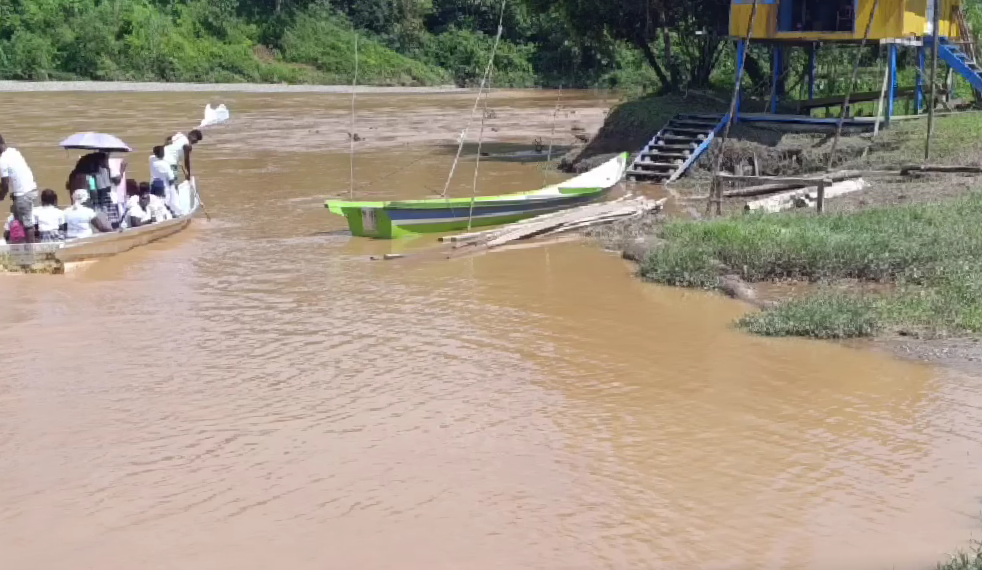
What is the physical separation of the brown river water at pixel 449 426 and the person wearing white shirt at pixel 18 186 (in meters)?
0.68

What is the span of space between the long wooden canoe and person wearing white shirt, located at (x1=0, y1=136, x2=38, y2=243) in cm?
26

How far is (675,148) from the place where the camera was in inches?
773

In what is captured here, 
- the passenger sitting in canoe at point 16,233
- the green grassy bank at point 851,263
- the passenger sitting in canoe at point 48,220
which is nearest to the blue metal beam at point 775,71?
the green grassy bank at point 851,263

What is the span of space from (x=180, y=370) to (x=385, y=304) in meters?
2.64

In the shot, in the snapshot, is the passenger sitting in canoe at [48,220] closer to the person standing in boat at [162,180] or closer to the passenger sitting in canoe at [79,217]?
the passenger sitting in canoe at [79,217]

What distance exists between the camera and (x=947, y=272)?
36.1ft

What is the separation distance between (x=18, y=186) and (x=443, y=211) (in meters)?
4.85

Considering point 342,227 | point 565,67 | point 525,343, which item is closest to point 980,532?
point 525,343

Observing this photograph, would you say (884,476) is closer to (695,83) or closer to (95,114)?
(695,83)

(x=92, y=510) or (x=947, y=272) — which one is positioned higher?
(x=947, y=272)

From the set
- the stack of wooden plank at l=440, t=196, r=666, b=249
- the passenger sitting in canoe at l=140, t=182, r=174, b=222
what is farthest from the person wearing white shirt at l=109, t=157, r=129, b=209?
the stack of wooden plank at l=440, t=196, r=666, b=249

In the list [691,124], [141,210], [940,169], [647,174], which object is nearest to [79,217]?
[141,210]

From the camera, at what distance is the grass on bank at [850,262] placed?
394 inches

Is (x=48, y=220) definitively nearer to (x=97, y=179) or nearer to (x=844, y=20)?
(x=97, y=179)
